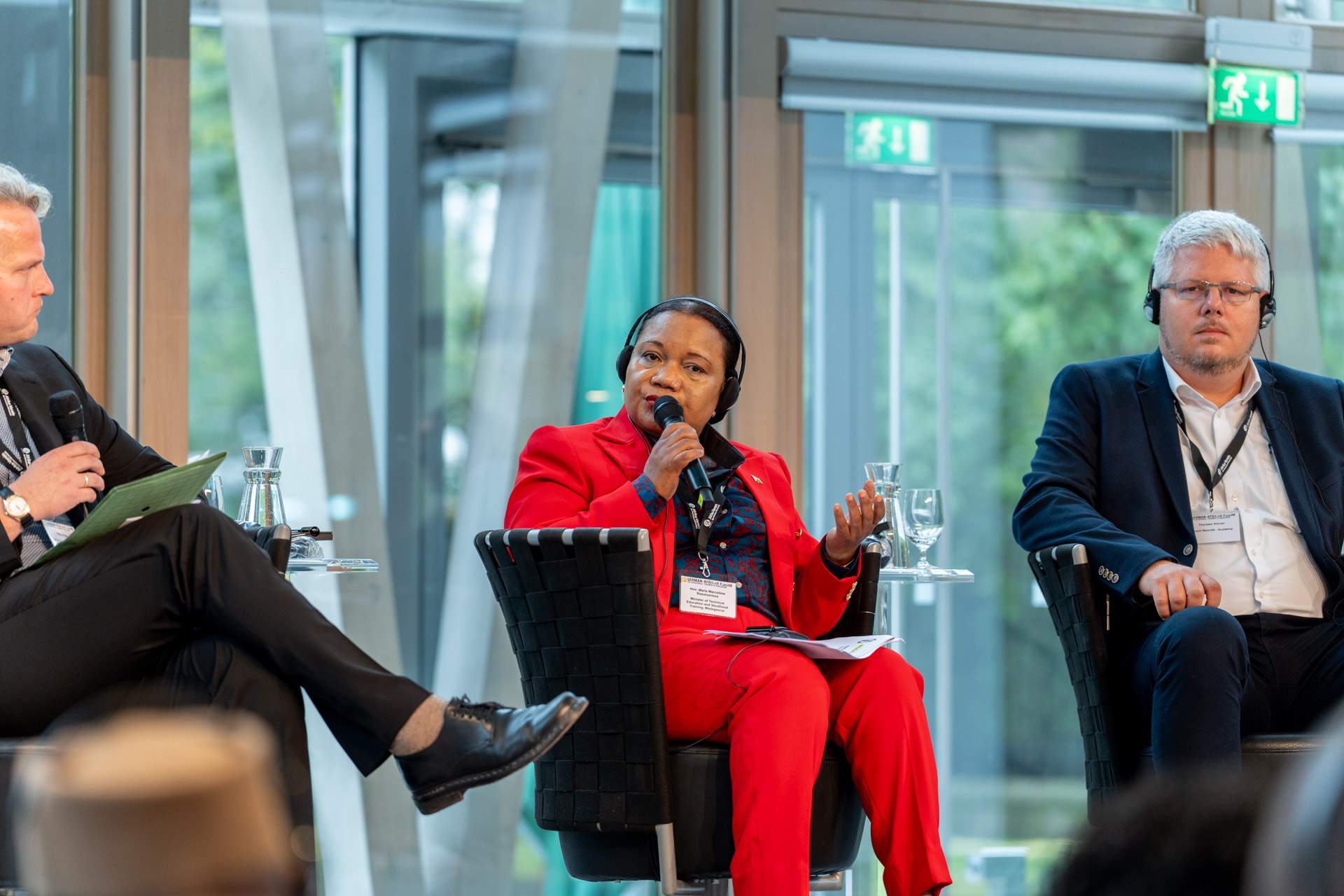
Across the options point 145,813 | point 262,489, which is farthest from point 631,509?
point 145,813

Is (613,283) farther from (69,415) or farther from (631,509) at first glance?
(69,415)

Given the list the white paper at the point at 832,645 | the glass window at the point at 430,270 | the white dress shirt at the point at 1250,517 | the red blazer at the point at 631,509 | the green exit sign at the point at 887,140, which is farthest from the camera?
the green exit sign at the point at 887,140

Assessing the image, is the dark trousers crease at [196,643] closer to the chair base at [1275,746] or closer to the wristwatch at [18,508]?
the wristwatch at [18,508]

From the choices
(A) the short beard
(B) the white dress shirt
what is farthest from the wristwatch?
(A) the short beard

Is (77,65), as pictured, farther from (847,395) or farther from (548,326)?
(847,395)

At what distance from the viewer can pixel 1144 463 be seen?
2.79 meters

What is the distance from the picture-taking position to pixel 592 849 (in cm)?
224

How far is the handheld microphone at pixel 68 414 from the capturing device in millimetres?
2387

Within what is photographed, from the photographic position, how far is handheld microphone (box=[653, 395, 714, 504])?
7.72 feet

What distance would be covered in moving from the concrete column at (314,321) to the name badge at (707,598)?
1453 mm

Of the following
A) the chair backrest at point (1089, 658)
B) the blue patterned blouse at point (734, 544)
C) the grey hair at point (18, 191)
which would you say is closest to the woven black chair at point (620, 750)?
the blue patterned blouse at point (734, 544)

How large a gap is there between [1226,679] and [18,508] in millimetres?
1995

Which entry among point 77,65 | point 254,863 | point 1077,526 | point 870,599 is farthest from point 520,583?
point 77,65

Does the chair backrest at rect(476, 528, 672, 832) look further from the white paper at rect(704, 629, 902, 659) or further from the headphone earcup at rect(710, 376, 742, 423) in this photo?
the headphone earcup at rect(710, 376, 742, 423)
